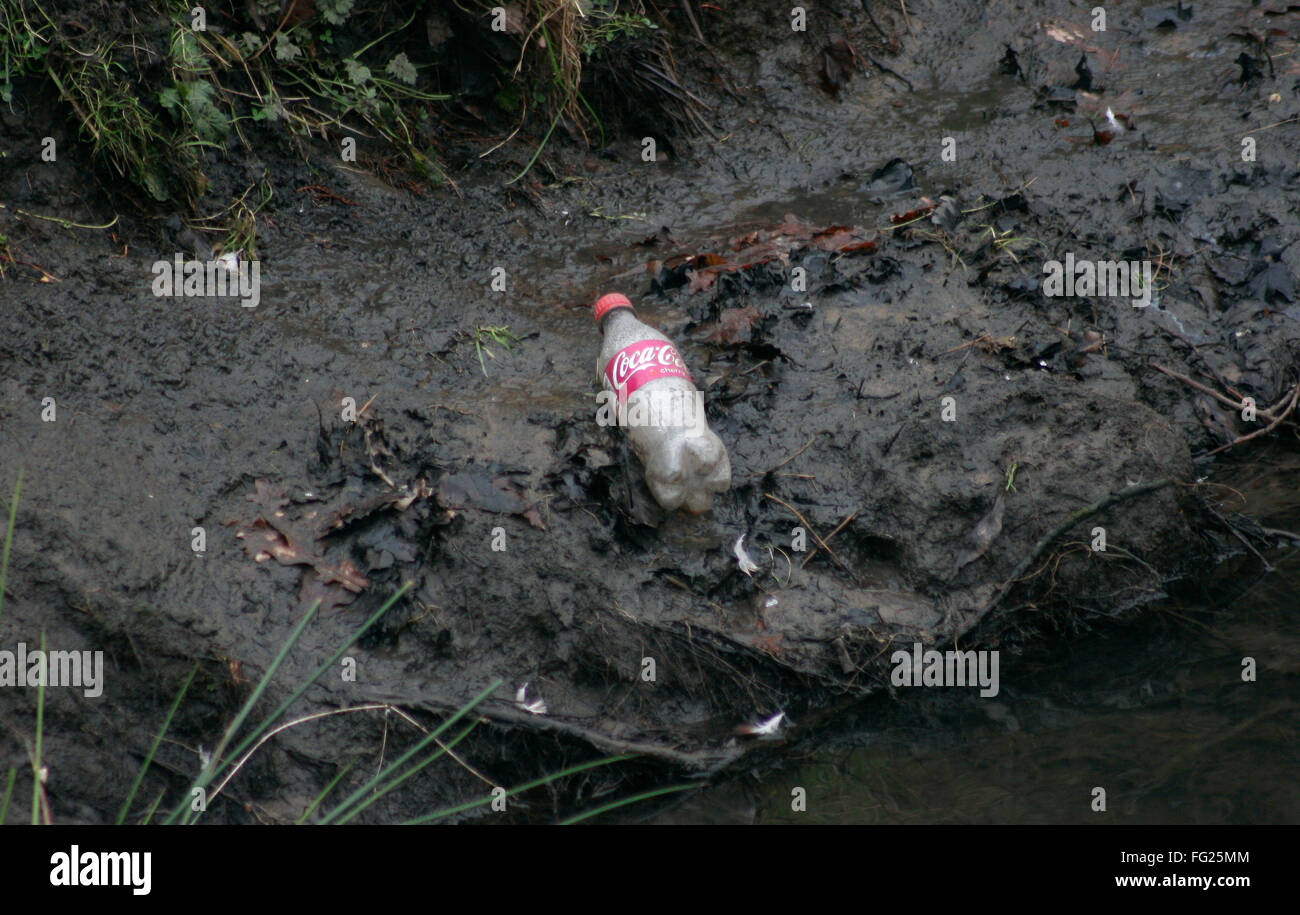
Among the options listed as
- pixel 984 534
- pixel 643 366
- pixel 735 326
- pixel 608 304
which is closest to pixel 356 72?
pixel 608 304

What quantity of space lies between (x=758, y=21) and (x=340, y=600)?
15.5 feet

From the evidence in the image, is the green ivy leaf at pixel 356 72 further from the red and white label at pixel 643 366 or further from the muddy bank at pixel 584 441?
the red and white label at pixel 643 366

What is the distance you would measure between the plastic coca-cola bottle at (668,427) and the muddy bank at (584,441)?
12cm

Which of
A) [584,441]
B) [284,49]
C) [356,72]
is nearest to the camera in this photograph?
[584,441]

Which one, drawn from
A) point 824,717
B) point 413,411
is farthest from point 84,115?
point 824,717

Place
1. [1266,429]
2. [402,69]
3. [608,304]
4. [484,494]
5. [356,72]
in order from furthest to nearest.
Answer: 1. [402,69]
2. [356,72]
3. [1266,429]
4. [608,304]
5. [484,494]

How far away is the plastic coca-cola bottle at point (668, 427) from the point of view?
12.9 feet

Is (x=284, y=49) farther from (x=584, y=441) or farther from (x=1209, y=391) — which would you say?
(x=1209, y=391)

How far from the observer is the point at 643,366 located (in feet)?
13.2

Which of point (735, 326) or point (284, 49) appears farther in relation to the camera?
point (284, 49)

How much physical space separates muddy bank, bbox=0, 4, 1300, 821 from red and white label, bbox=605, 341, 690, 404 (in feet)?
0.95

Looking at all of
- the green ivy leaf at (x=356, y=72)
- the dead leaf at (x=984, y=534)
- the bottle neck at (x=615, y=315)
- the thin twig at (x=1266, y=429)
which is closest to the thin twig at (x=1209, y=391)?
the thin twig at (x=1266, y=429)

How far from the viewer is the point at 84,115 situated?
4.47 metres

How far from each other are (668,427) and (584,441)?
1.29 feet
